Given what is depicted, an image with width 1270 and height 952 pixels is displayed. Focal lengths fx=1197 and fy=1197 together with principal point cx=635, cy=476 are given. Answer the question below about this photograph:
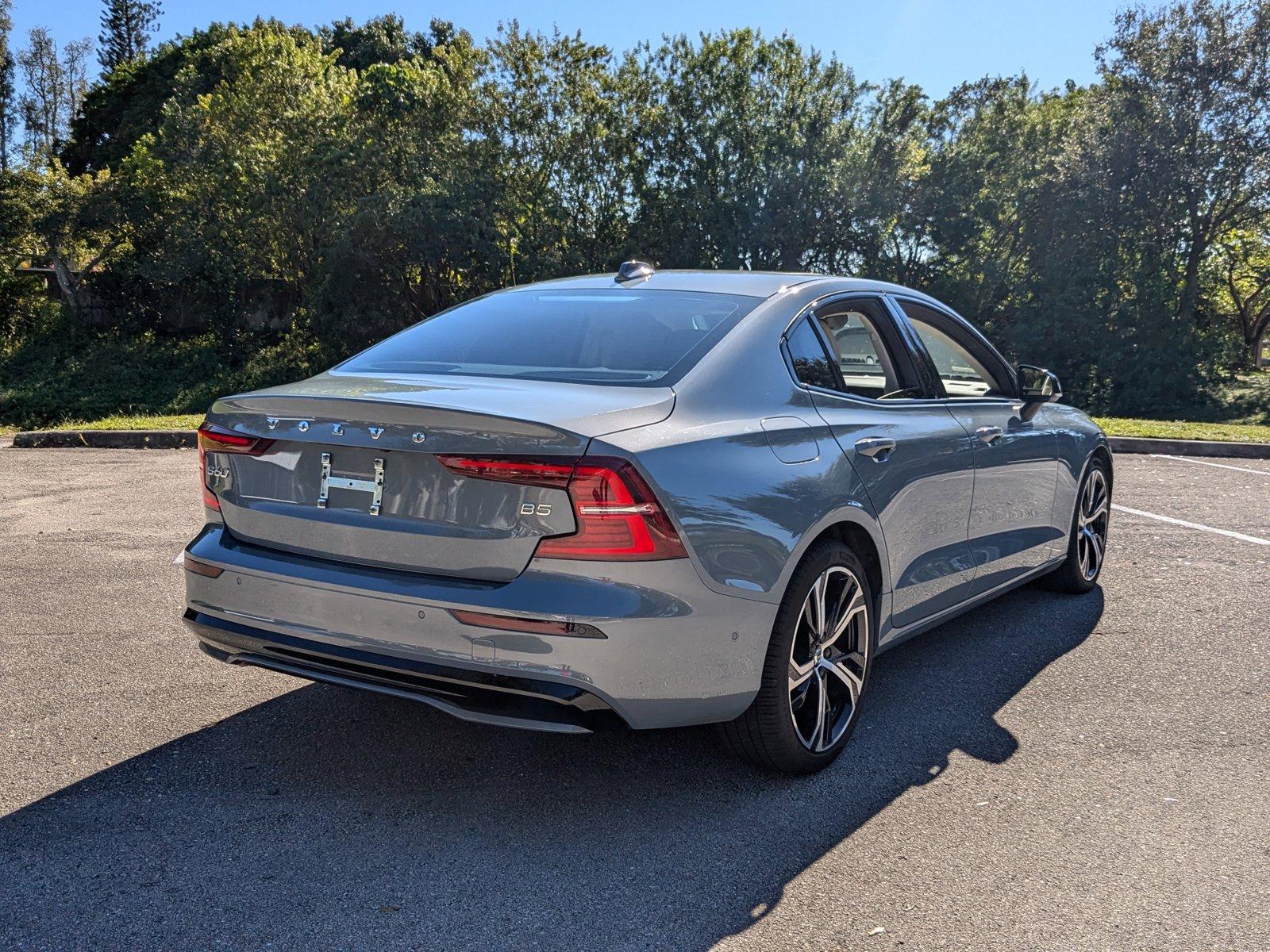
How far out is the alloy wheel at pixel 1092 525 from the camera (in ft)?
20.8

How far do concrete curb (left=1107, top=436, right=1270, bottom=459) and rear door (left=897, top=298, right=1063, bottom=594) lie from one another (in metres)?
9.91

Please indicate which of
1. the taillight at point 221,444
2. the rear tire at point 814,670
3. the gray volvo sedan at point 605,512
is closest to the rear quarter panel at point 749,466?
the gray volvo sedan at point 605,512

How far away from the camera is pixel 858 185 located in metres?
32.5

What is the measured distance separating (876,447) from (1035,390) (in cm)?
191

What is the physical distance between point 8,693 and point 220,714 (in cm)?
84

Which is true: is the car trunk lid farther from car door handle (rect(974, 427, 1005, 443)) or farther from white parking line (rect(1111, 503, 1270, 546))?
white parking line (rect(1111, 503, 1270, 546))

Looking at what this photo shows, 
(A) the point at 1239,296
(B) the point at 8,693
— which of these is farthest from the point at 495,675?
(A) the point at 1239,296

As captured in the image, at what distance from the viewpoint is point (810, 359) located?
13.6 ft

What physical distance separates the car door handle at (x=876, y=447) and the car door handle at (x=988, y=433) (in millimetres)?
850

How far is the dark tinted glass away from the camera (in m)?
4.05

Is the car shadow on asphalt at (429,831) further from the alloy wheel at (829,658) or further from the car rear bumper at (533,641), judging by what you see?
the car rear bumper at (533,641)

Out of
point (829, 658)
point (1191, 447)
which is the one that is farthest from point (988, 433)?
point (1191, 447)

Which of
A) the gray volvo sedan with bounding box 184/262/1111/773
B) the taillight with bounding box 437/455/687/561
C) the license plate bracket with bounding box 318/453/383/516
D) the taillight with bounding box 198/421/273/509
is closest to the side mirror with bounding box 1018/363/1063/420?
the gray volvo sedan with bounding box 184/262/1111/773

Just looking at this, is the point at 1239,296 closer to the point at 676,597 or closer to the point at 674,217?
the point at 674,217
